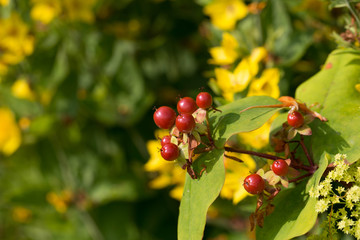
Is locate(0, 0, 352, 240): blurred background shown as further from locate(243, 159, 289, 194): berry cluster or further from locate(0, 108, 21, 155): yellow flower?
locate(243, 159, 289, 194): berry cluster

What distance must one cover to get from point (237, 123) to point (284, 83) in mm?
573

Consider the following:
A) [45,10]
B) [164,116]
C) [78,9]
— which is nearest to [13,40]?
[45,10]

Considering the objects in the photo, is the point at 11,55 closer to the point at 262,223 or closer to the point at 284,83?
the point at 284,83

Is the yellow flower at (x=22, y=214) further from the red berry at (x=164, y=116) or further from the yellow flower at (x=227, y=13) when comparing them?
the red berry at (x=164, y=116)

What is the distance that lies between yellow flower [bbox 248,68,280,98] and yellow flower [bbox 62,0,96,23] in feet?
2.69

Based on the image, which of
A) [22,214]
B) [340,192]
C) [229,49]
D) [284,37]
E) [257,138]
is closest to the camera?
[340,192]

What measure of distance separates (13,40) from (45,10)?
15 cm

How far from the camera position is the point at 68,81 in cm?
159

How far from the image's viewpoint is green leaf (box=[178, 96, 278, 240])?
54cm

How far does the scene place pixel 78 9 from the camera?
1492mm

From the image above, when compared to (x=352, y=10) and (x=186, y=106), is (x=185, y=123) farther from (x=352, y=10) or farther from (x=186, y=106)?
(x=352, y=10)

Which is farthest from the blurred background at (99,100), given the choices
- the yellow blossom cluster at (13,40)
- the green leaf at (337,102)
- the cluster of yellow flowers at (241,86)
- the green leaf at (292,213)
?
the green leaf at (292,213)

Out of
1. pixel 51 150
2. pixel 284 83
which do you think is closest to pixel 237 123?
pixel 284 83

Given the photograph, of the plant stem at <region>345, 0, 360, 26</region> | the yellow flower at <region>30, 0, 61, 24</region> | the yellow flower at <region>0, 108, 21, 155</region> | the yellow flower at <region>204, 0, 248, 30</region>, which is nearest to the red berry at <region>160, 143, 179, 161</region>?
the plant stem at <region>345, 0, 360, 26</region>
